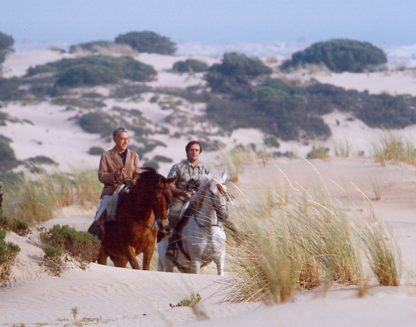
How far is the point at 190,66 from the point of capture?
71.6 metres

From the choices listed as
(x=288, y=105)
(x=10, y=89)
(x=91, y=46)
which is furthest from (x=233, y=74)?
(x=91, y=46)

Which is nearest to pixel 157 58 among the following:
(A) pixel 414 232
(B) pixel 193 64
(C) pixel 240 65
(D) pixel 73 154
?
(B) pixel 193 64

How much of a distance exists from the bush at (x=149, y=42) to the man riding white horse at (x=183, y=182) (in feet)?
238

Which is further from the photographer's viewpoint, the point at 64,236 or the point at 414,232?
the point at 414,232

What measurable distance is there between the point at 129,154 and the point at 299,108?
40678 mm

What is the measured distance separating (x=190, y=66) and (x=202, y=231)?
194 feet

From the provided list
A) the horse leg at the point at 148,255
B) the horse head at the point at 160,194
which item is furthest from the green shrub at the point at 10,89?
the horse head at the point at 160,194

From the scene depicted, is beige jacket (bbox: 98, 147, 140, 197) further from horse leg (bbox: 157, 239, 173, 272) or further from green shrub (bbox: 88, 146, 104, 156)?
A: green shrub (bbox: 88, 146, 104, 156)

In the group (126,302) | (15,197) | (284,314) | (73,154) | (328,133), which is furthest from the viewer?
(328,133)

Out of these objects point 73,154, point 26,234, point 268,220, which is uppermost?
point 268,220

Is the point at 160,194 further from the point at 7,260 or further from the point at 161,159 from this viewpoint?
the point at 161,159

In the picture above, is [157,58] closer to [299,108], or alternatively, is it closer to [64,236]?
[299,108]

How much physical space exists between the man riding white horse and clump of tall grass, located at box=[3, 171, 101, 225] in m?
6.57

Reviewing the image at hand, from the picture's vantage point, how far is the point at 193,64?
7194 cm
